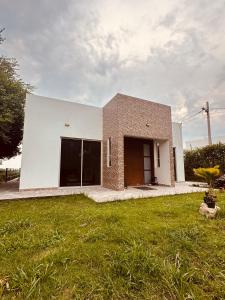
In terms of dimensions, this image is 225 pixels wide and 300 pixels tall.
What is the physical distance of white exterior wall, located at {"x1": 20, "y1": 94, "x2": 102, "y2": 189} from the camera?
7277mm

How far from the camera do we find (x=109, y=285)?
1.64 meters

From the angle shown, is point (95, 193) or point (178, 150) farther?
point (178, 150)

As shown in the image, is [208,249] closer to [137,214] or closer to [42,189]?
[137,214]

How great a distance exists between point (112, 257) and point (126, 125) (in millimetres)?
6411

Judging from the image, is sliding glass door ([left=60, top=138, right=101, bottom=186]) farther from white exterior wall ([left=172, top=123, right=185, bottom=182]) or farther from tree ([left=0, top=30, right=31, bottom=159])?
white exterior wall ([left=172, top=123, right=185, bottom=182])

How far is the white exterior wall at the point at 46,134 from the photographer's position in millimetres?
7277

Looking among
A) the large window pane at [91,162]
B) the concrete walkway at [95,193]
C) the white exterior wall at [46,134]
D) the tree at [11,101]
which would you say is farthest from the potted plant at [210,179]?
the tree at [11,101]

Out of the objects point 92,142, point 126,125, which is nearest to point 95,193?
point 92,142

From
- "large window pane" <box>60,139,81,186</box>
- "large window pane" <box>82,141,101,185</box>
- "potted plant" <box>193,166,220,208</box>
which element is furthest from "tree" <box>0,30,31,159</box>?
"potted plant" <box>193,166,220,208</box>

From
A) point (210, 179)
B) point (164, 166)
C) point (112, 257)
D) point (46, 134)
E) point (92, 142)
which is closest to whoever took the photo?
point (112, 257)

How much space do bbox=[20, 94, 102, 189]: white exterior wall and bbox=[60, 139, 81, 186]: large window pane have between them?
0.25 metres

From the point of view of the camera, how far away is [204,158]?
11.6 meters

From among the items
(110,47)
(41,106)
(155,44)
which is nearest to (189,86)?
(155,44)

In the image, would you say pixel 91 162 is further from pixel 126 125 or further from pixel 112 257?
pixel 112 257
